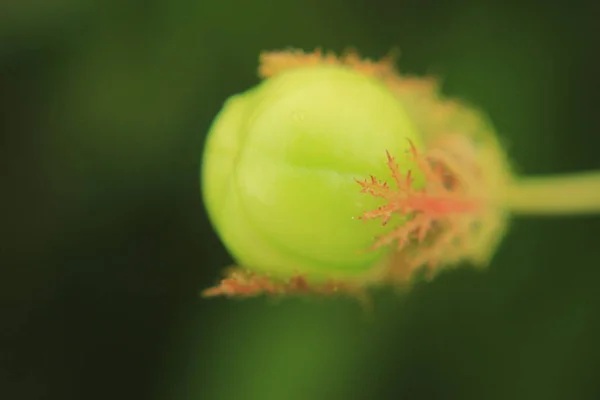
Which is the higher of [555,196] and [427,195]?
[555,196]

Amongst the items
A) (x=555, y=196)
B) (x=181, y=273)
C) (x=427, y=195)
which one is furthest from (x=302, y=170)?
(x=181, y=273)

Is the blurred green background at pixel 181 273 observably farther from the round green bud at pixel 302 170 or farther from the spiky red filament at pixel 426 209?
the round green bud at pixel 302 170

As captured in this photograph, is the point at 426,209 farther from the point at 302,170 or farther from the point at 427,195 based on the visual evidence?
the point at 302,170

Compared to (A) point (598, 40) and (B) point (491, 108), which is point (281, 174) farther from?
(A) point (598, 40)

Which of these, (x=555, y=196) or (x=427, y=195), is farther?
(x=555, y=196)

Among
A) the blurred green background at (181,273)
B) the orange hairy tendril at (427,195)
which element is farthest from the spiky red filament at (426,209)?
the blurred green background at (181,273)

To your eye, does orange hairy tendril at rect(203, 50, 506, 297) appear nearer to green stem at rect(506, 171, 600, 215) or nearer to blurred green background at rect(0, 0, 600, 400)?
green stem at rect(506, 171, 600, 215)

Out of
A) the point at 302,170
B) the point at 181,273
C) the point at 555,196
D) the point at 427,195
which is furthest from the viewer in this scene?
the point at 181,273

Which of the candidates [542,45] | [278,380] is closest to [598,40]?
[542,45]
